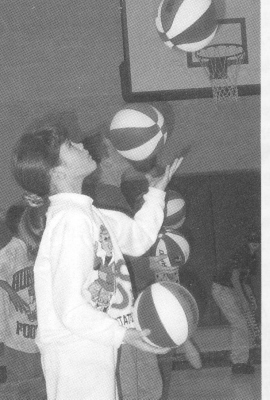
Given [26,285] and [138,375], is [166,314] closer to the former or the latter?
[138,375]

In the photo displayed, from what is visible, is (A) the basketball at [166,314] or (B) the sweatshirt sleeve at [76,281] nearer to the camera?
(B) the sweatshirt sleeve at [76,281]

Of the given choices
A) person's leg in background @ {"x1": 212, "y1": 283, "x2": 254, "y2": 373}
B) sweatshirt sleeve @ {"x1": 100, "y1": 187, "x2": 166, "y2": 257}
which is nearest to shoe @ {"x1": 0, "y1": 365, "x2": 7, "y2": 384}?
person's leg in background @ {"x1": 212, "y1": 283, "x2": 254, "y2": 373}

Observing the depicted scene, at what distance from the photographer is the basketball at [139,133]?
7.07 ft

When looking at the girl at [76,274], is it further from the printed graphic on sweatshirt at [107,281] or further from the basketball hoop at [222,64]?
Result: the basketball hoop at [222,64]

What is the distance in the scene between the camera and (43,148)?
5.31 feet

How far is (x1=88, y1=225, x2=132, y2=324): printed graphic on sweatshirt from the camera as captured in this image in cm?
145

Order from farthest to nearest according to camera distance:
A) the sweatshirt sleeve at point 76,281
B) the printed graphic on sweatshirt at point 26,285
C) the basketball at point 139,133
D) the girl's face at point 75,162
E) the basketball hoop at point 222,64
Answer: the basketball hoop at point 222,64
the printed graphic on sweatshirt at point 26,285
the basketball at point 139,133
the girl's face at point 75,162
the sweatshirt sleeve at point 76,281

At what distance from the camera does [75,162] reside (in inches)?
63.6

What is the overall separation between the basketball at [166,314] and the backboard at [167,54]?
265 cm

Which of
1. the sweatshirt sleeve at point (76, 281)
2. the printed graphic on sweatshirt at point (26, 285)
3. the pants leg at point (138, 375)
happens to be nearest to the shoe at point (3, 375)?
the printed graphic on sweatshirt at point (26, 285)

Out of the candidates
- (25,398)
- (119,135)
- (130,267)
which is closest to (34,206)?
(119,135)

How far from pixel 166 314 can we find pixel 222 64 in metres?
2.73

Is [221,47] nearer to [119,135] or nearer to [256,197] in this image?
[256,197]

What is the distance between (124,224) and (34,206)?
0.63m
